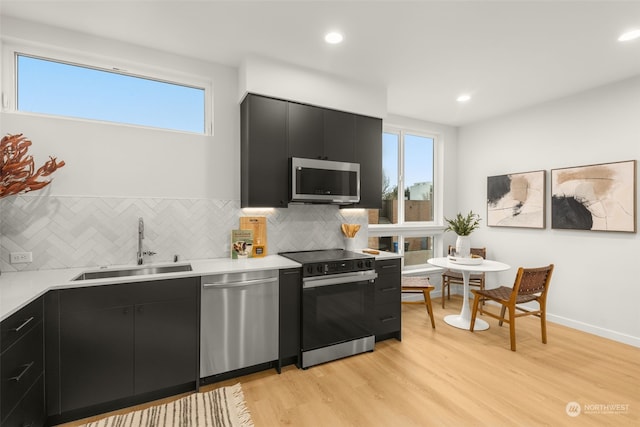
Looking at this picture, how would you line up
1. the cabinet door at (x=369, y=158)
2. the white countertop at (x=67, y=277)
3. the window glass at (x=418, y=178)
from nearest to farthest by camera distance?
the white countertop at (x=67, y=277), the cabinet door at (x=369, y=158), the window glass at (x=418, y=178)

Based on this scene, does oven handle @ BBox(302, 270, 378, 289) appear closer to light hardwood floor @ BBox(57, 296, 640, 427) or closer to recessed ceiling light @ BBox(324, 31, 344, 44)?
light hardwood floor @ BBox(57, 296, 640, 427)

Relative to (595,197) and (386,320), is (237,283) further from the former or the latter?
(595,197)

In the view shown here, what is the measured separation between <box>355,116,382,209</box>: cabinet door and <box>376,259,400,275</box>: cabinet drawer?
696 mm

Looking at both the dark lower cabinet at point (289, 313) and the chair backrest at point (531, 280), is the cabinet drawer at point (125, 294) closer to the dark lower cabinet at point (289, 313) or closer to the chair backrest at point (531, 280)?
the dark lower cabinet at point (289, 313)

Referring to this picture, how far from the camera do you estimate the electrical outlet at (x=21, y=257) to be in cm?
229

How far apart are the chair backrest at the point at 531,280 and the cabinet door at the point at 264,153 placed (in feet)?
8.08

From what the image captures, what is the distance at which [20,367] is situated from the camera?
1599 millimetres

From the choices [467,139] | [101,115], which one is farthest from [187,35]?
[467,139]

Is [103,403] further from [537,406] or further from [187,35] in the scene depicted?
[537,406]

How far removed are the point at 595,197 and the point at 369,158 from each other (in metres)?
2.57

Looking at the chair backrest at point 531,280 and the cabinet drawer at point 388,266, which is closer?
the chair backrest at point 531,280

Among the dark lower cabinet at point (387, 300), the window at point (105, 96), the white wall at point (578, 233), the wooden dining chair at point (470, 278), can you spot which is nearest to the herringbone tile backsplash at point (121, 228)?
the window at point (105, 96)

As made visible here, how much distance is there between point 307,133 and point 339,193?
0.70 meters

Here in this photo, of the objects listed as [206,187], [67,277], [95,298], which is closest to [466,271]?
[206,187]
